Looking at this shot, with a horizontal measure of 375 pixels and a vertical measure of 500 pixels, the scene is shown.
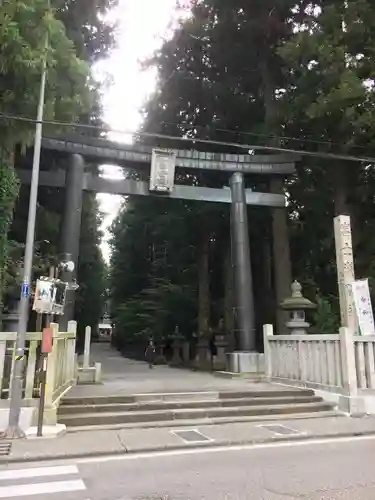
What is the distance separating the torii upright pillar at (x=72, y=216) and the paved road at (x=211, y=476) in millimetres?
8053

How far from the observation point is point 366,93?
13688mm

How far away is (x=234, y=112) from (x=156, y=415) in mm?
16489

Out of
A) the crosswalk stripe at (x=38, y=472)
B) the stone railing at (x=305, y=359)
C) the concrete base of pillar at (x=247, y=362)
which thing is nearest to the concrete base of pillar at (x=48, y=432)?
the crosswalk stripe at (x=38, y=472)

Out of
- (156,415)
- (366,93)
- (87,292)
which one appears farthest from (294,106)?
(87,292)

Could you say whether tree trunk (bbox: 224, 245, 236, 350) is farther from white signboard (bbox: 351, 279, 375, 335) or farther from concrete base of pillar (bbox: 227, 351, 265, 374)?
white signboard (bbox: 351, 279, 375, 335)

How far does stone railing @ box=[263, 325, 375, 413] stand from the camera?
934cm

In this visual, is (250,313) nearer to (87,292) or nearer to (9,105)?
(9,105)

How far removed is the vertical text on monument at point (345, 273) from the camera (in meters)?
10.5

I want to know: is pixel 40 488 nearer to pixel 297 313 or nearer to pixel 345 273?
pixel 345 273

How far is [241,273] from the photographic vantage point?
15.8 metres

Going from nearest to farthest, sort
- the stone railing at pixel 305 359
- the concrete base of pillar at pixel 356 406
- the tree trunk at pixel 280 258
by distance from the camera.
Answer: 1. the concrete base of pillar at pixel 356 406
2. the stone railing at pixel 305 359
3. the tree trunk at pixel 280 258

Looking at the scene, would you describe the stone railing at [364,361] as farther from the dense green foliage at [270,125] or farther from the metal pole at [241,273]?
the metal pole at [241,273]

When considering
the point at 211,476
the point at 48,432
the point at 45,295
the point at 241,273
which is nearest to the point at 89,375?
the point at 45,295

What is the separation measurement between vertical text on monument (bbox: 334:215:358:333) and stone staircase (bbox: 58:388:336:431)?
1952 millimetres
